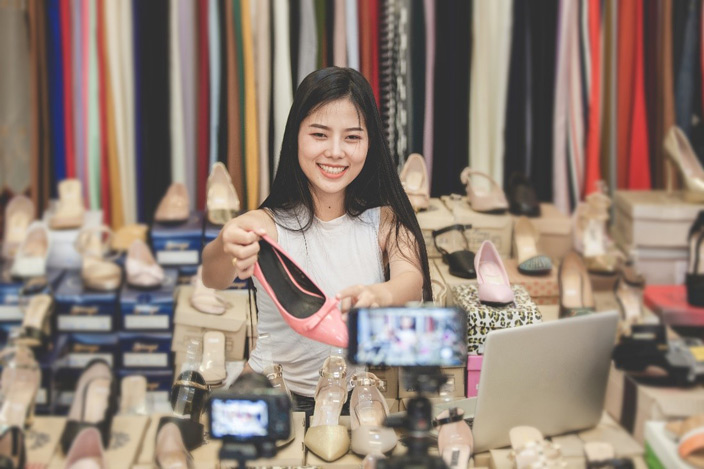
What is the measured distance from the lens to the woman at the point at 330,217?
1392mm

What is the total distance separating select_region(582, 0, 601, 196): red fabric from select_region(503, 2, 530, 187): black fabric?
0.83 ft

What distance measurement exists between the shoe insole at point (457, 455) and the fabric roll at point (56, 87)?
1.69 meters

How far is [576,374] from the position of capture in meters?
1.39

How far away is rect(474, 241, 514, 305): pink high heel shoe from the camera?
64.7 inches

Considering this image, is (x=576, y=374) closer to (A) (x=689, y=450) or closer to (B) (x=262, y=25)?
(A) (x=689, y=450)

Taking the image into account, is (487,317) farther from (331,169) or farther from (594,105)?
(594,105)

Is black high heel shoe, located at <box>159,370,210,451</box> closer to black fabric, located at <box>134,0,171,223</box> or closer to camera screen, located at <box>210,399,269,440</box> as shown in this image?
camera screen, located at <box>210,399,269,440</box>

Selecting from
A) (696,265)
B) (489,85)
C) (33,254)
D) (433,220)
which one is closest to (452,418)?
(433,220)

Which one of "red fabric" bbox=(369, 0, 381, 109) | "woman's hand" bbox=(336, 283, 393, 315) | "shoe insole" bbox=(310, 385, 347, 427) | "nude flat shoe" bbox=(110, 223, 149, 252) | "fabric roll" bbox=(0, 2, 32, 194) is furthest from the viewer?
"fabric roll" bbox=(0, 2, 32, 194)

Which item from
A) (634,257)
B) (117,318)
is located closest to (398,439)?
(117,318)

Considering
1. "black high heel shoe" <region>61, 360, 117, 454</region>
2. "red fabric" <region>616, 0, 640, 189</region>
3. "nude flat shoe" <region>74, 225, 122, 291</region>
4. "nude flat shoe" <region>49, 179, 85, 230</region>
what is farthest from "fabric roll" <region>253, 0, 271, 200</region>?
"red fabric" <region>616, 0, 640, 189</region>

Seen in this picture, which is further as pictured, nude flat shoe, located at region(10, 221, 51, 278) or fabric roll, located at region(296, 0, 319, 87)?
nude flat shoe, located at region(10, 221, 51, 278)

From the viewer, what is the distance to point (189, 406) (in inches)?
58.7

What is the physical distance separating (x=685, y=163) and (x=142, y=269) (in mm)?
1584
